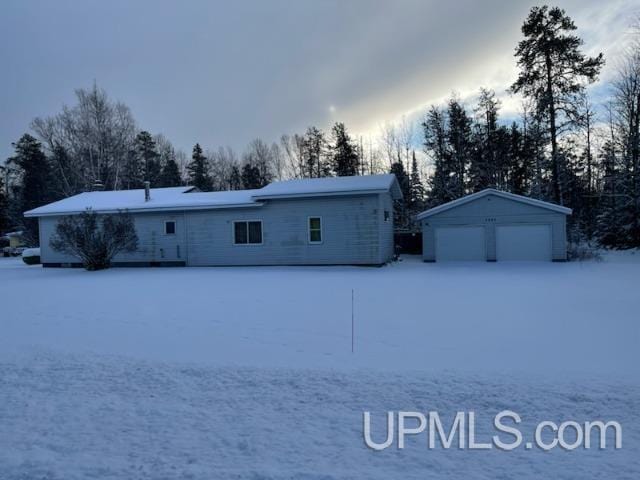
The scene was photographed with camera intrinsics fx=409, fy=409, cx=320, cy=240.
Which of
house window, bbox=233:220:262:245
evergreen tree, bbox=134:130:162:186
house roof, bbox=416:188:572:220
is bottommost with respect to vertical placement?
house window, bbox=233:220:262:245

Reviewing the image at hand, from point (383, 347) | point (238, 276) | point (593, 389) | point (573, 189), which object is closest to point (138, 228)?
point (238, 276)

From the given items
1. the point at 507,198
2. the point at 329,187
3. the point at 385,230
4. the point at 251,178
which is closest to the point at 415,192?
the point at 251,178

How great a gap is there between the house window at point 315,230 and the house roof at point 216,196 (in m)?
1.08

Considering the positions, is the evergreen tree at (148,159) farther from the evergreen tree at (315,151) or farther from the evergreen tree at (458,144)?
the evergreen tree at (458,144)

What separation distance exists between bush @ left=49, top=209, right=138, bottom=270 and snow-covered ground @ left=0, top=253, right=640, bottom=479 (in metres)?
8.86

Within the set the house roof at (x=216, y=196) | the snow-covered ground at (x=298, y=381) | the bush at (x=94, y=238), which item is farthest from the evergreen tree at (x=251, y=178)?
the snow-covered ground at (x=298, y=381)

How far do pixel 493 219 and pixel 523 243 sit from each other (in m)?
1.56

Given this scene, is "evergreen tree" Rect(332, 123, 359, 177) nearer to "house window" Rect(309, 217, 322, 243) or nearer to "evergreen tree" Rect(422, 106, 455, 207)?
"evergreen tree" Rect(422, 106, 455, 207)

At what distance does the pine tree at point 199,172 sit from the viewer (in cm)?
4375

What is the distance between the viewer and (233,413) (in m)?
3.42

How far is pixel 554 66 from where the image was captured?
74.9 ft

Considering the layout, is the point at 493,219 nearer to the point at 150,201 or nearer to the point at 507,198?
the point at 507,198

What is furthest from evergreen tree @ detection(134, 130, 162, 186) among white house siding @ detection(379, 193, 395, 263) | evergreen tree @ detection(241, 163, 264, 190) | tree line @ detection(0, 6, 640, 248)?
white house siding @ detection(379, 193, 395, 263)

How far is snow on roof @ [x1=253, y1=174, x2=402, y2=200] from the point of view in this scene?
51.5 ft
